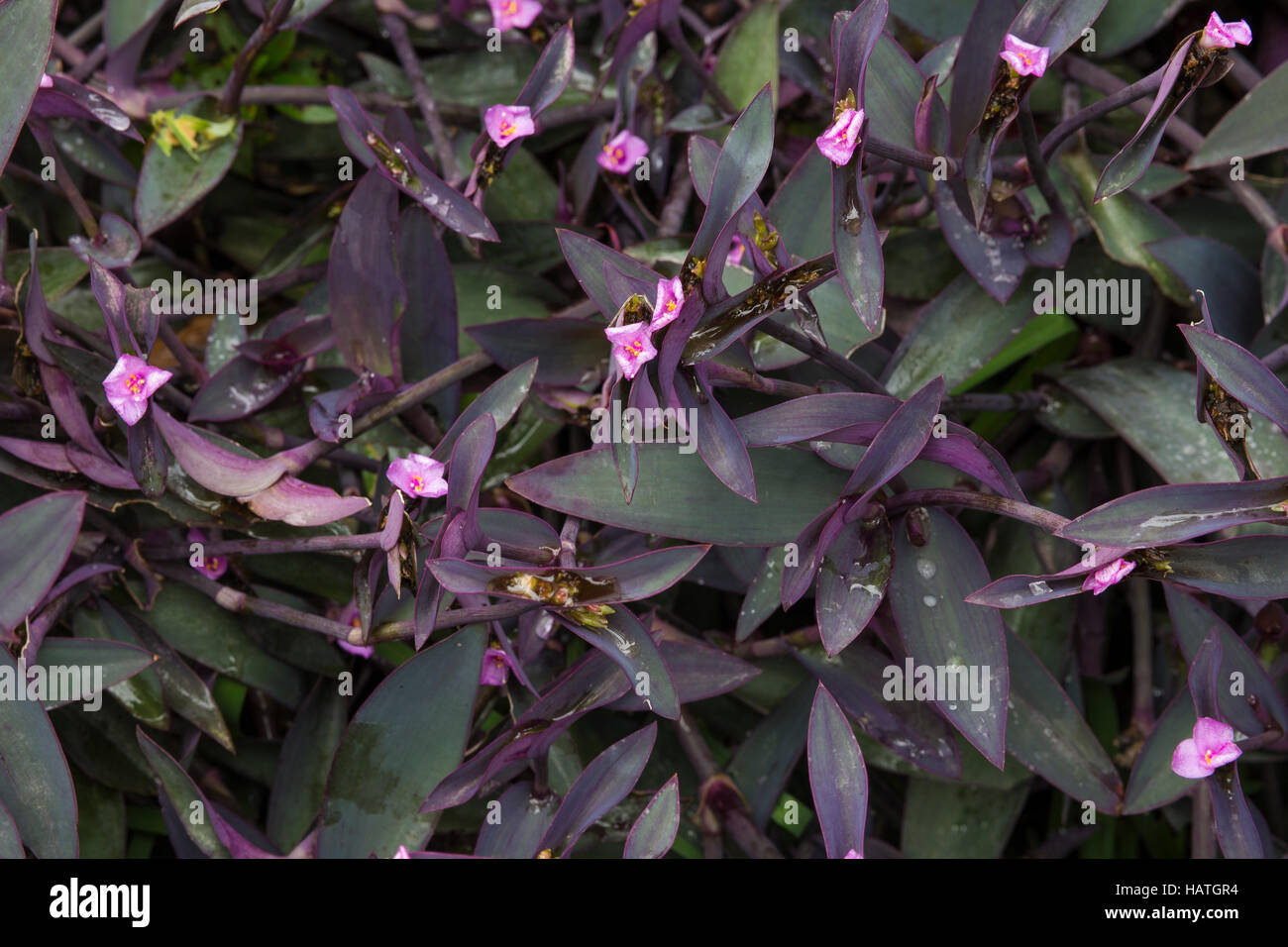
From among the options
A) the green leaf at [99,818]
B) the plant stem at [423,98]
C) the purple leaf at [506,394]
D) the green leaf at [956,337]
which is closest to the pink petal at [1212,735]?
the green leaf at [956,337]

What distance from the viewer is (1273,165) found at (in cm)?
111

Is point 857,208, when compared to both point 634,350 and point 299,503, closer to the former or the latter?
point 634,350

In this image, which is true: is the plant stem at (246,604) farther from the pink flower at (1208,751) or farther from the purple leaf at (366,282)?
the pink flower at (1208,751)

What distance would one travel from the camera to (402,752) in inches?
33.4

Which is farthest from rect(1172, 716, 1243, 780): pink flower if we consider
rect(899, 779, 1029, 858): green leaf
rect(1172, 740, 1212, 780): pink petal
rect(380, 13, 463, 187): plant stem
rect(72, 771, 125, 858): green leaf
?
rect(72, 771, 125, 858): green leaf

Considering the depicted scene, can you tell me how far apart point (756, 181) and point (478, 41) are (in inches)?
26.3

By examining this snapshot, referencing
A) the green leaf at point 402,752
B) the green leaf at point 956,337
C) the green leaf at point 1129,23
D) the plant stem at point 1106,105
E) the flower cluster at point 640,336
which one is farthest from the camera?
the green leaf at point 1129,23

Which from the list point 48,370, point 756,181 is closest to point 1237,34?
point 756,181

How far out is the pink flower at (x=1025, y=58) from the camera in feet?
2.36

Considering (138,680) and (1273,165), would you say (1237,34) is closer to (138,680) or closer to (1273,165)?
(1273,165)

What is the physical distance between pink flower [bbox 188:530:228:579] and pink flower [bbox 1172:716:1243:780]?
80cm

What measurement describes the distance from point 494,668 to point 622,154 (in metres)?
0.51

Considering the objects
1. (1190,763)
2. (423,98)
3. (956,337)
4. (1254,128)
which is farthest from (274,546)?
(1254,128)

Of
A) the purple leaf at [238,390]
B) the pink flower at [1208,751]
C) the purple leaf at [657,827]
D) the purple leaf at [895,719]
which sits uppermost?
the purple leaf at [238,390]
